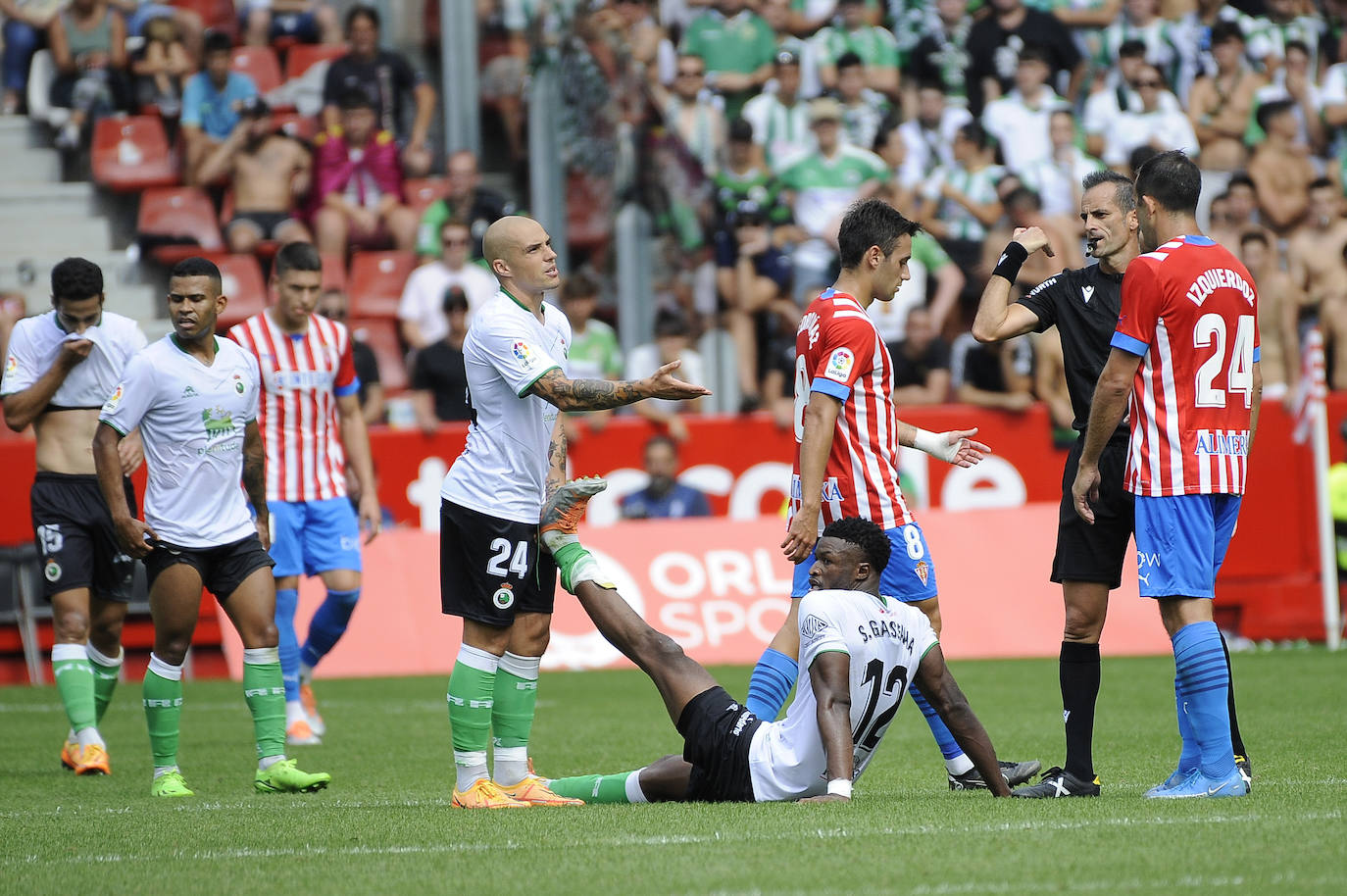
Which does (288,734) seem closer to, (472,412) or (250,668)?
(250,668)

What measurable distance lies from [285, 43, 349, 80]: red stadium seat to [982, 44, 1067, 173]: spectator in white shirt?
734cm

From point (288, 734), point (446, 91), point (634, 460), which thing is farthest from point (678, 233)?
point (288, 734)

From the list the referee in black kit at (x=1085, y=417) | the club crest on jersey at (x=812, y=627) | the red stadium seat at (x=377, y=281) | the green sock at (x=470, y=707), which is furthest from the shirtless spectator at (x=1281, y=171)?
the green sock at (x=470, y=707)

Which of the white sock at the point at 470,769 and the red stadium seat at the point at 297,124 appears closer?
the white sock at the point at 470,769

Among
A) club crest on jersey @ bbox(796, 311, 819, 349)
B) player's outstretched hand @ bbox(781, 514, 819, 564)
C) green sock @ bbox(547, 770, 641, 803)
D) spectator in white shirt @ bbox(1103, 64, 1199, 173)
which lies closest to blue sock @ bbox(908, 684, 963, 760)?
player's outstretched hand @ bbox(781, 514, 819, 564)

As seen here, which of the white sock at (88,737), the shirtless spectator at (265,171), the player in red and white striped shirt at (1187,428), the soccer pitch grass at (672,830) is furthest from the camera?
the shirtless spectator at (265,171)

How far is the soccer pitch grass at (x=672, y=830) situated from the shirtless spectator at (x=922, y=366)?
5.76m

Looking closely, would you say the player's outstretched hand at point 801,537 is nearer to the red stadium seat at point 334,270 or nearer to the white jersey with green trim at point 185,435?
the white jersey with green trim at point 185,435

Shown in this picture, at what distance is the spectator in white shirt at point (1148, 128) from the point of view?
1758cm

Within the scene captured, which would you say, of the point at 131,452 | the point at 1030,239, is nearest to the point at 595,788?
the point at 1030,239

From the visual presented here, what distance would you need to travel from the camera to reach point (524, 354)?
6.64m

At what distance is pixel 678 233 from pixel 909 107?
328cm

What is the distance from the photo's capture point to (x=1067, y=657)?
22.7ft

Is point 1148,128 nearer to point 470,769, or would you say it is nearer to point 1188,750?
point 1188,750
